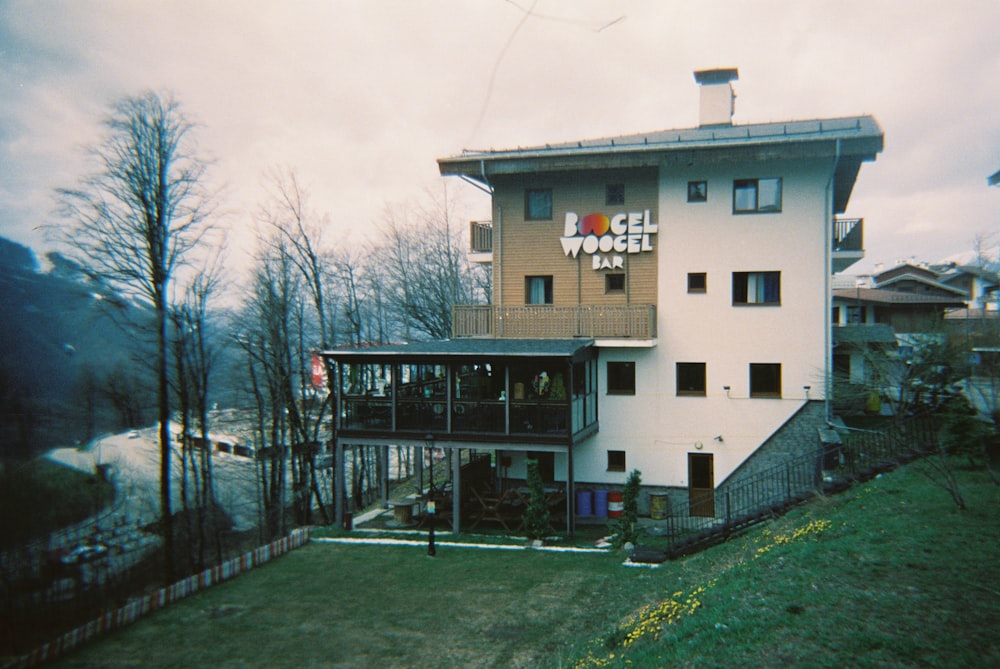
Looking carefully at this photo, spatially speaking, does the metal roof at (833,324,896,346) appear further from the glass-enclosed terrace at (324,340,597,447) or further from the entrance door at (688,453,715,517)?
the glass-enclosed terrace at (324,340,597,447)

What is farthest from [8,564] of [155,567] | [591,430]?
[591,430]

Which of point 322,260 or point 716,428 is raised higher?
point 322,260

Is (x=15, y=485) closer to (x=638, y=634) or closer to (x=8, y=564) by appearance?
(x=8, y=564)

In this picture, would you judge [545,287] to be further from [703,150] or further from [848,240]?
[848,240]

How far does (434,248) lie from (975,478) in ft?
95.1

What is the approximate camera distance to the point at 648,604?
30.9ft

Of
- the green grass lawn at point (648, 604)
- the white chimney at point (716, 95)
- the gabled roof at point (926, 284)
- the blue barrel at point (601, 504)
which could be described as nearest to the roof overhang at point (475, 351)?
the blue barrel at point (601, 504)

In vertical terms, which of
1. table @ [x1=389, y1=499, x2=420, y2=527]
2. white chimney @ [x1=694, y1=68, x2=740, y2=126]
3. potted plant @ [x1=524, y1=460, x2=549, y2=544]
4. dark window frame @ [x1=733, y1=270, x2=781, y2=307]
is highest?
white chimney @ [x1=694, y1=68, x2=740, y2=126]

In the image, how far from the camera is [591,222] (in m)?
19.4

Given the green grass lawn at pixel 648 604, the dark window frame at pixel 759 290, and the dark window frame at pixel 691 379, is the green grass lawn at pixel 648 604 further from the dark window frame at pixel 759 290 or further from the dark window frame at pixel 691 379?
the dark window frame at pixel 759 290

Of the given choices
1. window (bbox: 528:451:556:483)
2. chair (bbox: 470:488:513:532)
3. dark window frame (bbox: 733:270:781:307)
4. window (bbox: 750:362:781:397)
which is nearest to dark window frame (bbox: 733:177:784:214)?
dark window frame (bbox: 733:270:781:307)

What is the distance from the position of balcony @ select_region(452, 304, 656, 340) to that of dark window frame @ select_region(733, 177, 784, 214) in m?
4.04

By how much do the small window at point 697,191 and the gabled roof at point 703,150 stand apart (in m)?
0.91

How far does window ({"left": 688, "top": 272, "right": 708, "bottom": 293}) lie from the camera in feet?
60.6
